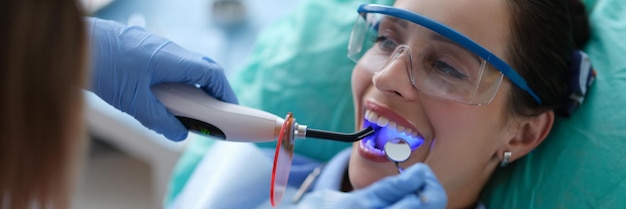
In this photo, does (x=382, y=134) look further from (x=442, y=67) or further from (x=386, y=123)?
(x=442, y=67)

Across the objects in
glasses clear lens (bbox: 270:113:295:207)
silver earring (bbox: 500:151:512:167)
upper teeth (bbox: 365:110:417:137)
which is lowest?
silver earring (bbox: 500:151:512:167)

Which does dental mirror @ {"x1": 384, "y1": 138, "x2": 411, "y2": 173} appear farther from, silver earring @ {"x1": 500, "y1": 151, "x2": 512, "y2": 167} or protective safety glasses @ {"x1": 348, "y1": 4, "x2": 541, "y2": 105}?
silver earring @ {"x1": 500, "y1": 151, "x2": 512, "y2": 167}

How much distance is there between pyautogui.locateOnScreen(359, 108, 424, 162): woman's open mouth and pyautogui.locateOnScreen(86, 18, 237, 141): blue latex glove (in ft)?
0.97

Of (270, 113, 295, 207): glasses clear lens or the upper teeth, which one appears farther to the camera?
the upper teeth

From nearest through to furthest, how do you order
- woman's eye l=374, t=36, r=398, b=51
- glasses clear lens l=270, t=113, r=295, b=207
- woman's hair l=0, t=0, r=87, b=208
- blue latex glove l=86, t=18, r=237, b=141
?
woman's hair l=0, t=0, r=87, b=208
glasses clear lens l=270, t=113, r=295, b=207
blue latex glove l=86, t=18, r=237, b=141
woman's eye l=374, t=36, r=398, b=51

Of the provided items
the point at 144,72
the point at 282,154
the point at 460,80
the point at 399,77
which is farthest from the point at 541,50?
the point at 144,72

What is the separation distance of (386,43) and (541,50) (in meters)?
0.32

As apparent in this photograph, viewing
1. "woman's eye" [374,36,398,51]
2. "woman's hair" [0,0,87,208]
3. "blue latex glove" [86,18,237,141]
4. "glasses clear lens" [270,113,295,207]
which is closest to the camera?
"woman's hair" [0,0,87,208]

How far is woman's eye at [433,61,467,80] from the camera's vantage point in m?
1.37

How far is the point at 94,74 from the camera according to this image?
1327 mm

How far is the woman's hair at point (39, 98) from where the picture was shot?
2.44 feet

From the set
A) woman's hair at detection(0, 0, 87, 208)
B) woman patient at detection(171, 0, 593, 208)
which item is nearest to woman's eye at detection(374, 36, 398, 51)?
woman patient at detection(171, 0, 593, 208)

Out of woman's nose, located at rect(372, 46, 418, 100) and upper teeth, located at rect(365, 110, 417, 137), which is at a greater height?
woman's nose, located at rect(372, 46, 418, 100)

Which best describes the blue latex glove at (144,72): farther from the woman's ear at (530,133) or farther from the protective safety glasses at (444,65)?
the woman's ear at (530,133)
